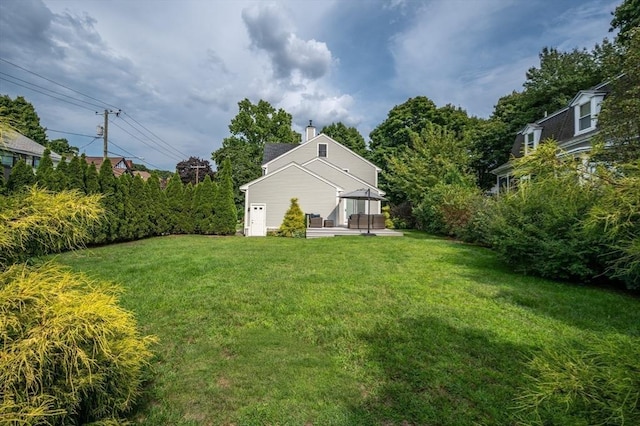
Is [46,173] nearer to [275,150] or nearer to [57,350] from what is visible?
[57,350]

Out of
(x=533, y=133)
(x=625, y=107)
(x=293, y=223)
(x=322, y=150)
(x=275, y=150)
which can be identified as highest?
(x=275, y=150)

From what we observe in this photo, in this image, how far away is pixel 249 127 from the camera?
41.4m

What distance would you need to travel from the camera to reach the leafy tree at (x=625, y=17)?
16098 millimetres

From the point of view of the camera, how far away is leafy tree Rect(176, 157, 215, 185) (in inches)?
1544

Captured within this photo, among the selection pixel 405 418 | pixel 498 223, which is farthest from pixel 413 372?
pixel 498 223

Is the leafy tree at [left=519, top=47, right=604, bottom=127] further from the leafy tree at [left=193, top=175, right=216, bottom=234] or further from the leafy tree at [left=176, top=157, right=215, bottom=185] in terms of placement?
the leafy tree at [left=176, top=157, right=215, bottom=185]

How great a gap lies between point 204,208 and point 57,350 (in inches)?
664

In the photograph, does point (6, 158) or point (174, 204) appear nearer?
point (6, 158)

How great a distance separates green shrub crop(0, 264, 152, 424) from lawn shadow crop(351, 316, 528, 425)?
2.02 meters

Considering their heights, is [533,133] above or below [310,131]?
below

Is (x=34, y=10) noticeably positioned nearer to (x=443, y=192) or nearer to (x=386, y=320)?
(x=386, y=320)

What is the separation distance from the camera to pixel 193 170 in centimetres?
3997

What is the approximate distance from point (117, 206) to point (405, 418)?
1503cm

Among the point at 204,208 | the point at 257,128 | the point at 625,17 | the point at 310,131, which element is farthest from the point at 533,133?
the point at 257,128
